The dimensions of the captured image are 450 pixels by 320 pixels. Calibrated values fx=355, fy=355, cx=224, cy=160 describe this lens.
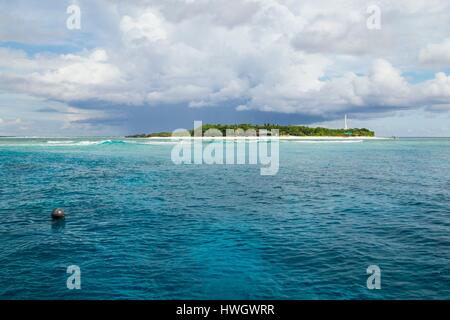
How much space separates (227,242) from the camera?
18.1m

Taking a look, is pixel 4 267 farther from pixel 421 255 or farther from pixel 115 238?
pixel 421 255

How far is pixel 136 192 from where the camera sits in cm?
3344

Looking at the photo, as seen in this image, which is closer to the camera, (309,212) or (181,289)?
(181,289)

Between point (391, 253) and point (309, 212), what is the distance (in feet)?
27.5

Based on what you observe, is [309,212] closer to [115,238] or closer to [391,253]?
[391,253]

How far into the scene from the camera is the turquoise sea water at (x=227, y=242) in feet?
42.4

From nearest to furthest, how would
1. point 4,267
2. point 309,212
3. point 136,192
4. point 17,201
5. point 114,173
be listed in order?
point 4,267 → point 309,212 → point 17,201 → point 136,192 → point 114,173

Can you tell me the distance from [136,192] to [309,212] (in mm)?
16772

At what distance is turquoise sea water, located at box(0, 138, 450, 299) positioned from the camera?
12930 mm

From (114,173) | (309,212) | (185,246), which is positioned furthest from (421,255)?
(114,173)

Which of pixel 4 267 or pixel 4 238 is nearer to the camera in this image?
pixel 4 267
